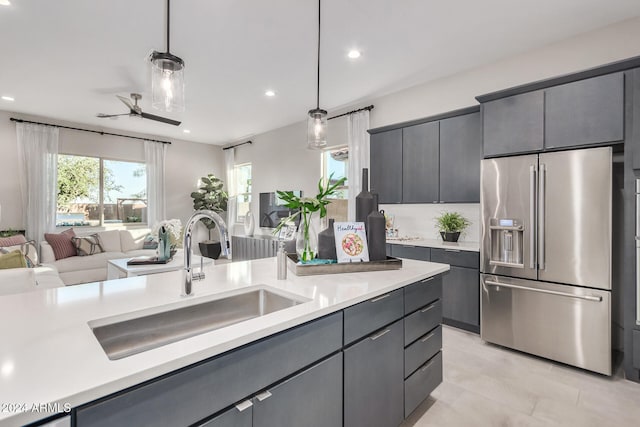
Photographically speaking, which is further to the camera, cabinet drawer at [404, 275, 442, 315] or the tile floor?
the tile floor

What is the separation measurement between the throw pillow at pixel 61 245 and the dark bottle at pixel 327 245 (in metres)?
4.91

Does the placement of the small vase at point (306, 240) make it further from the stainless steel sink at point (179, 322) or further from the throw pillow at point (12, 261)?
the throw pillow at point (12, 261)

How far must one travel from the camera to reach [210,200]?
6.99 m

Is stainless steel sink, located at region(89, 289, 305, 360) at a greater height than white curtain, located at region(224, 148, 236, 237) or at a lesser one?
lesser

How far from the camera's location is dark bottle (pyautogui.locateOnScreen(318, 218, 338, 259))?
1875 mm

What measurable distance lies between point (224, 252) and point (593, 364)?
111 inches

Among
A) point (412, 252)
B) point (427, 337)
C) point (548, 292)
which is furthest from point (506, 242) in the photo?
point (427, 337)

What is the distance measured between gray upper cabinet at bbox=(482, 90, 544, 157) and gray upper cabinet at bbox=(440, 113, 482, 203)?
0.34 meters

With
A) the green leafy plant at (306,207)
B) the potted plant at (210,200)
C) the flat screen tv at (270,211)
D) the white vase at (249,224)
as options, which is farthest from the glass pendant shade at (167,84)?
the potted plant at (210,200)

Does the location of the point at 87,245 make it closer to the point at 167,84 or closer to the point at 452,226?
the point at 167,84

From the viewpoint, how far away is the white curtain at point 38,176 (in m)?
5.13

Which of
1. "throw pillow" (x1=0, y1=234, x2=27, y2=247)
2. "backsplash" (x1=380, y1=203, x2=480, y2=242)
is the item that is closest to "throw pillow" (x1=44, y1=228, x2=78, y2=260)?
"throw pillow" (x1=0, y1=234, x2=27, y2=247)

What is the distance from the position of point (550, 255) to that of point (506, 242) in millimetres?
324

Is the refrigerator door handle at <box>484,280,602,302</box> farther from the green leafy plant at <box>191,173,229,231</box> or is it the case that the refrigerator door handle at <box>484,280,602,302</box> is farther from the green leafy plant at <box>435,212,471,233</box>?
the green leafy plant at <box>191,173,229,231</box>
